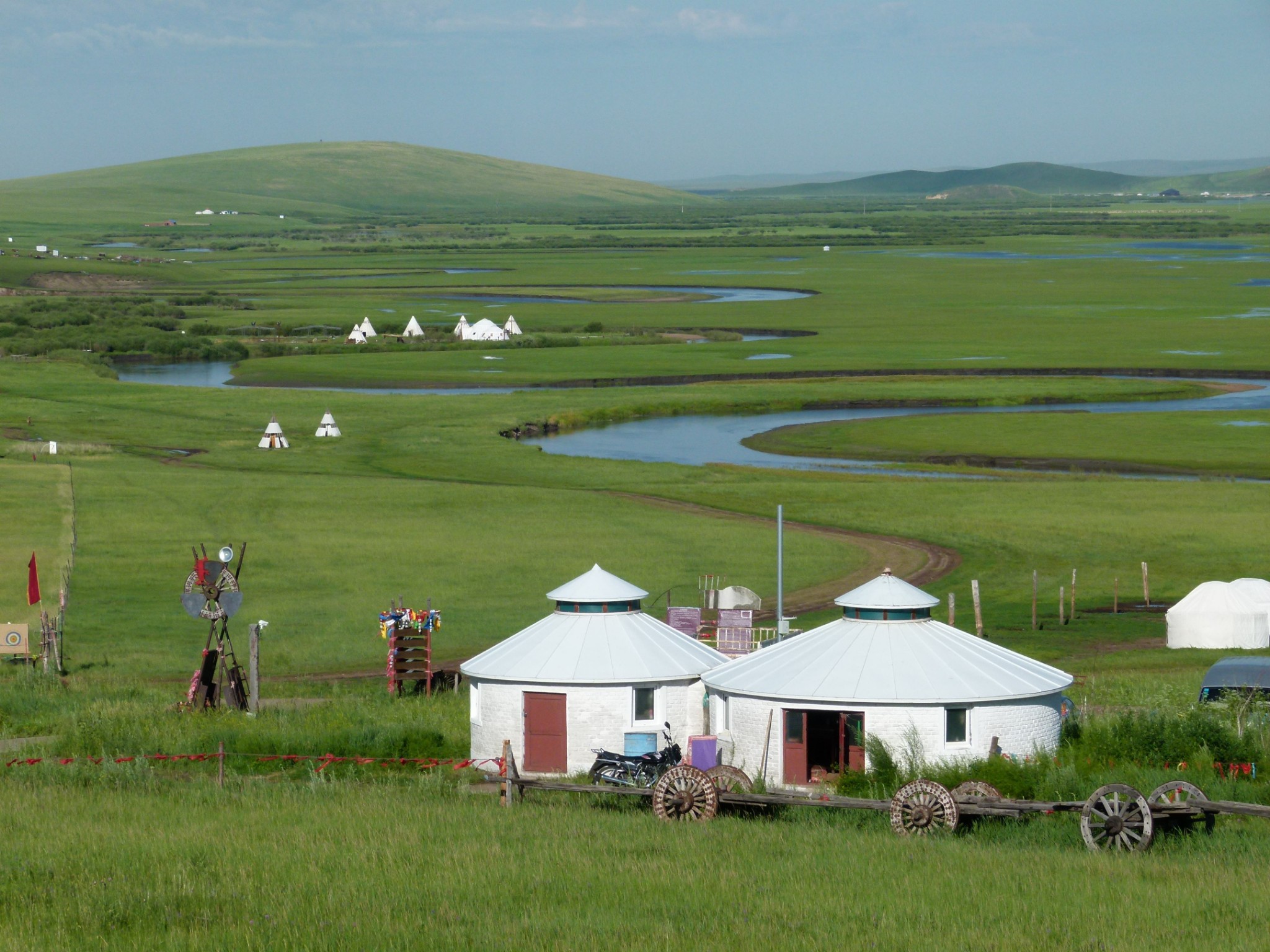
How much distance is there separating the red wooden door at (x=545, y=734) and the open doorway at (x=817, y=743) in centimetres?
471

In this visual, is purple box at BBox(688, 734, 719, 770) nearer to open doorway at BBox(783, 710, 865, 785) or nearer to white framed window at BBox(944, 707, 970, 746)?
open doorway at BBox(783, 710, 865, 785)

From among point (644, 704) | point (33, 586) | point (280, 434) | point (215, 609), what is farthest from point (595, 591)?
point (280, 434)

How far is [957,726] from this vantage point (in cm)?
3127

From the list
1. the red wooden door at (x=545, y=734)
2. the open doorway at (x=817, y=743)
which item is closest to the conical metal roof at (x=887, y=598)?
the open doorway at (x=817, y=743)

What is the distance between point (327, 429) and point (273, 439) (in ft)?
15.5

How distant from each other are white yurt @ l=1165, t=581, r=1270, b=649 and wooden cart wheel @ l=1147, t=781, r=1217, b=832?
21.1 metres

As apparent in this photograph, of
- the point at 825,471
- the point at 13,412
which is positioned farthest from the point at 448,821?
the point at 13,412

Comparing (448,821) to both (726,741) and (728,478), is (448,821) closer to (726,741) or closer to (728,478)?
(726,741)

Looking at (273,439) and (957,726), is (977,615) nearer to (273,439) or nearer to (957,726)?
(957,726)

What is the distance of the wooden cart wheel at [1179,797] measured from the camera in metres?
24.6

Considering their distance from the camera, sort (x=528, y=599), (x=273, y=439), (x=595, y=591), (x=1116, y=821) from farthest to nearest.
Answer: (x=273, y=439), (x=528, y=599), (x=595, y=591), (x=1116, y=821)

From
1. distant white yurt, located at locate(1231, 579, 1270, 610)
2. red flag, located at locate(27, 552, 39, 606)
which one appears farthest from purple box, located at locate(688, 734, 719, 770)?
distant white yurt, located at locate(1231, 579, 1270, 610)

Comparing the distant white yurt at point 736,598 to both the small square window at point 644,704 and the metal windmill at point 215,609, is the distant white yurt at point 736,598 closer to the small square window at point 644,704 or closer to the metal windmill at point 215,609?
the small square window at point 644,704

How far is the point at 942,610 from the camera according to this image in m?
50.0
